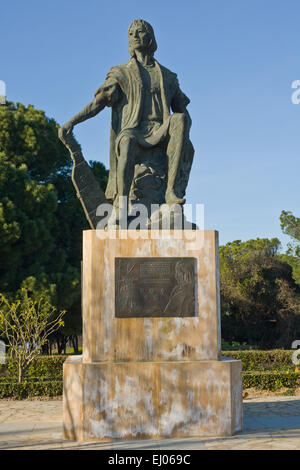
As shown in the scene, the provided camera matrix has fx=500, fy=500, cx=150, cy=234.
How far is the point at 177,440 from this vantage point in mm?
5039

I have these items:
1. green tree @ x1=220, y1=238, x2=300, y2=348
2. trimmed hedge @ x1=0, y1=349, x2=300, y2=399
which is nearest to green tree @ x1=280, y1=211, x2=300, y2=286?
green tree @ x1=220, y1=238, x2=300, y2=348

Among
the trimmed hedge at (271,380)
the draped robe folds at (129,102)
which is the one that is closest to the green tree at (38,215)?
the trimmed hedge at (271,380)

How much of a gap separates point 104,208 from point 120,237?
0.86 m

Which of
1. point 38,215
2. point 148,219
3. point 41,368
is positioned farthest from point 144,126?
point 38,215

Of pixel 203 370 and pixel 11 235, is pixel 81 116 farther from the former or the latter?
pixel 11 235

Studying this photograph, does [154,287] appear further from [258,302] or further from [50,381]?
[258,302]

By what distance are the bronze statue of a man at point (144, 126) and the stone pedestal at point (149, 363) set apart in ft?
2.56

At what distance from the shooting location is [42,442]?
5176 millimetres

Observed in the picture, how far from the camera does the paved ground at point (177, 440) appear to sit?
16.0 ft

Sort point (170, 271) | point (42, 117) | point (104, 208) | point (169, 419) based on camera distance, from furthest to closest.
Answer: point (42, 117)
point (104, 208)
point (170, 271)
point (169, 419)

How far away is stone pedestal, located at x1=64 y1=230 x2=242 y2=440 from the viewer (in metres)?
5.15

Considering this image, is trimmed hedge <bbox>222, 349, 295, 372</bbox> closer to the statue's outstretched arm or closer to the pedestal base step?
the pedestal base step

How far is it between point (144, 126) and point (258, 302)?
63.4 feet
